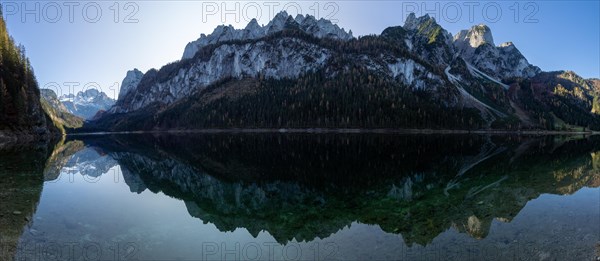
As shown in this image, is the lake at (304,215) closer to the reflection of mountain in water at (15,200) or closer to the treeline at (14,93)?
the reflection of mountain in water at (15,200)

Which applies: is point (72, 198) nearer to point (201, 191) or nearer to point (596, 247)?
point (201, 191)

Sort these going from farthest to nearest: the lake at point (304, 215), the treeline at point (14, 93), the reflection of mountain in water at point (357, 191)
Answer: the treeline at point (14, 93) → the reflection of mountain in water at point (357, 191) → the lake at point (304, 215)

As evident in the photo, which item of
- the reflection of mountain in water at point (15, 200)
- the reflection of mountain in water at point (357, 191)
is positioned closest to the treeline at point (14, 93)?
the reflection of mountain in water at point (15, 200)

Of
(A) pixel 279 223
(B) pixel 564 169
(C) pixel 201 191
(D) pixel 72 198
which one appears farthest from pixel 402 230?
(B) pixel 564 169

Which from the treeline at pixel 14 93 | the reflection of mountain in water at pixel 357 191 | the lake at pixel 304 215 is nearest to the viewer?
the lake at pixel 304 215

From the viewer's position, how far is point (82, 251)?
17.2 m

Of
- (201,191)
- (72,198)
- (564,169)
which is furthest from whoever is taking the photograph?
(564,169)

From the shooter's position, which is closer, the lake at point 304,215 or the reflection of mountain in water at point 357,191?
the lake at point 304,215

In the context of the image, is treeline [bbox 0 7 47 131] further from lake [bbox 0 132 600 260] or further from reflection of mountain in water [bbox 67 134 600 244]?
reflection of mountain in water [bbox 67 134 600 244]

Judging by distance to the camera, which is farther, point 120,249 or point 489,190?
point 489,190

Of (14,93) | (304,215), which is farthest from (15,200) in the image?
(14,93)

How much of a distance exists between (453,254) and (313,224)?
361 inches

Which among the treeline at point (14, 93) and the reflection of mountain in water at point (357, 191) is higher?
the treeline at point (14, 93)

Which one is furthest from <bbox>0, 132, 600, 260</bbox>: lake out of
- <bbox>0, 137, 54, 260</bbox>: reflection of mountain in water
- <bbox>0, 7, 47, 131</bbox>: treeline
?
<bbox>0, 7, 47, 131</bbox>: treeline
